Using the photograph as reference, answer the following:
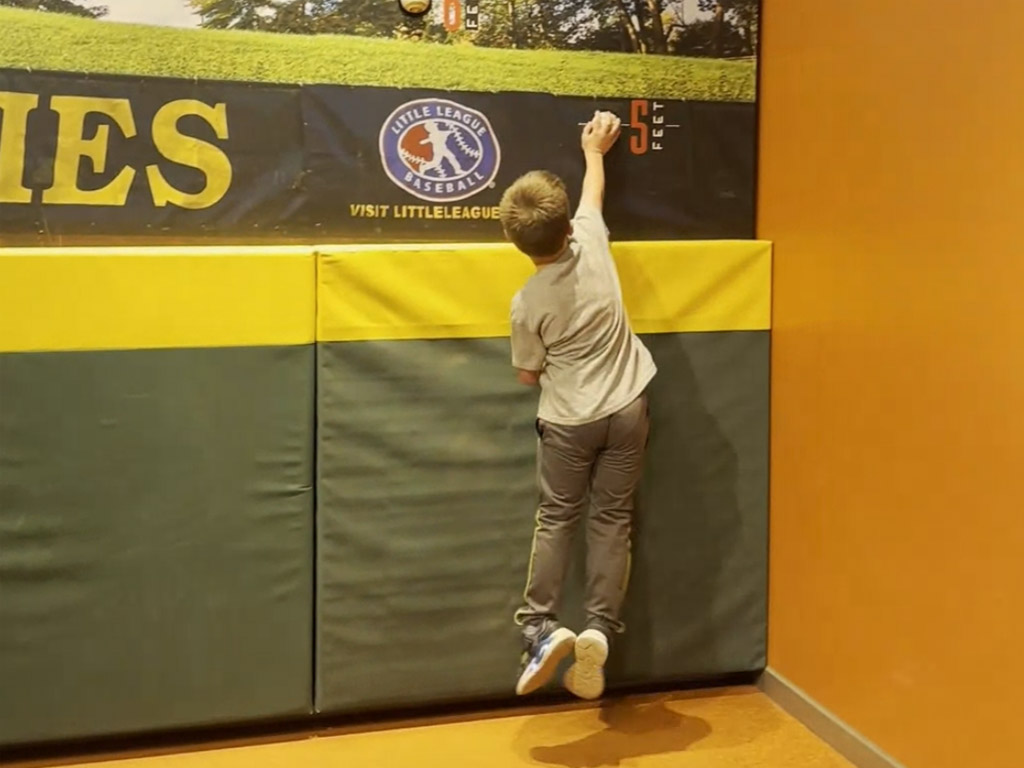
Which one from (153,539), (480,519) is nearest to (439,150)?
(480,519)

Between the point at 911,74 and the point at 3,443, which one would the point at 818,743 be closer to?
the point at 911,74

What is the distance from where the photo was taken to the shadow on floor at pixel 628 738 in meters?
2.92

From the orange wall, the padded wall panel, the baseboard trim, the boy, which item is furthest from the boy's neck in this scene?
the baseboard trim

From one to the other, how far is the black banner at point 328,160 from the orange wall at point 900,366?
0.83 ft

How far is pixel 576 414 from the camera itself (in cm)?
282

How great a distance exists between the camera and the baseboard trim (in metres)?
2.81

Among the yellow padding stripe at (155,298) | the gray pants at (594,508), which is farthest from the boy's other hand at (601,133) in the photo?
the yellow padding stripe at (155,298)

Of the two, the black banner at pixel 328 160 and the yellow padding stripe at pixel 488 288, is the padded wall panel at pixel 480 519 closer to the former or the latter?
the yellow padding stripe at pixel 488 288

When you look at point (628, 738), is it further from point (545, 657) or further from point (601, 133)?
point (601, 133)

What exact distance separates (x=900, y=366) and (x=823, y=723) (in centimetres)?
102

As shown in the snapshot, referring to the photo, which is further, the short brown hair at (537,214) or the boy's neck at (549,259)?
the boy's neck at (549,259)

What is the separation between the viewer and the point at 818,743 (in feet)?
9.86

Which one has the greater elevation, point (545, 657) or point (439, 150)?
point (439, 150)

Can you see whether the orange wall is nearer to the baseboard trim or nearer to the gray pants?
the baseboard trim
